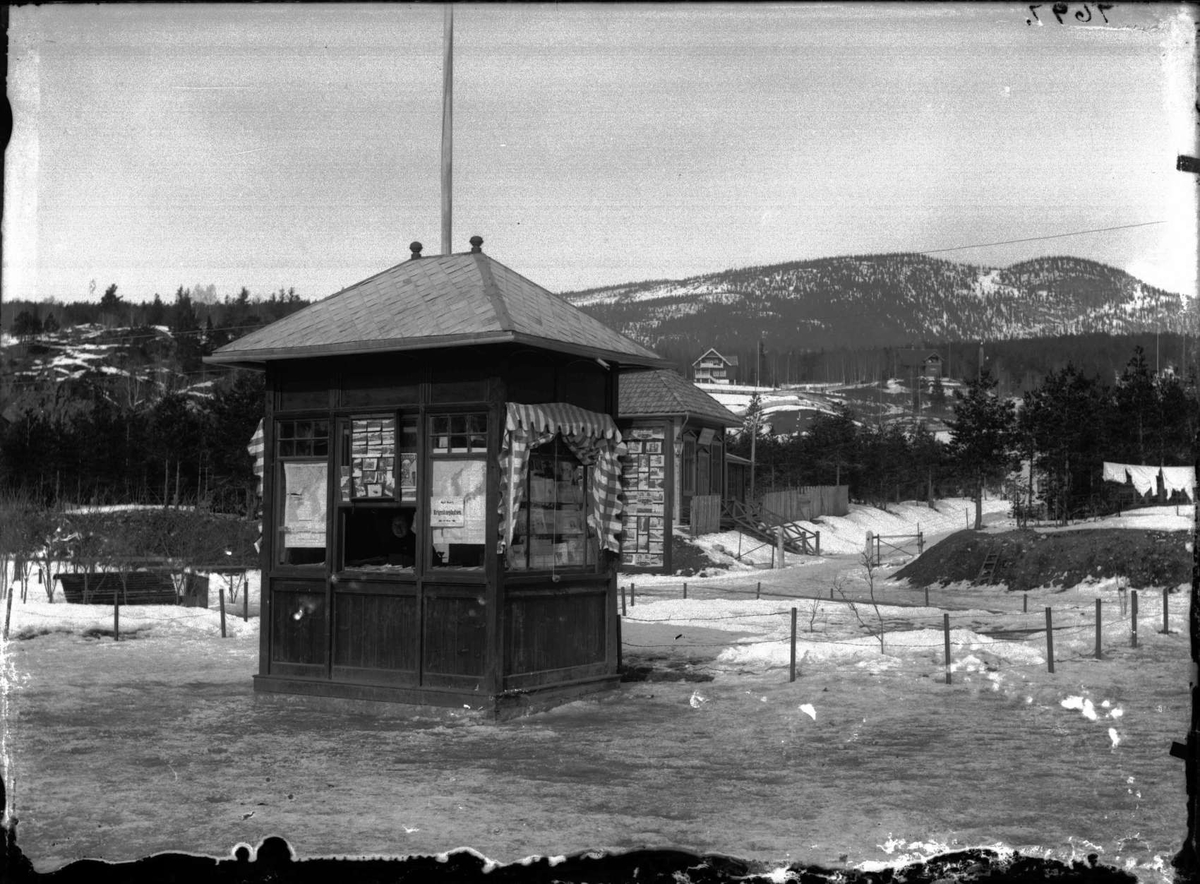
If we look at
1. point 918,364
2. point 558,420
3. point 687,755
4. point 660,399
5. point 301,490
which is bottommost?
point 687,755

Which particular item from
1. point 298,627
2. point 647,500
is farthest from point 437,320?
point 647,500

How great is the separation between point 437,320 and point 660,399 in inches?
1160

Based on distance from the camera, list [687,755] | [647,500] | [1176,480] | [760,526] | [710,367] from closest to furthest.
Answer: [687,755], [647,500], [760,526], [1176,480], [710,367]

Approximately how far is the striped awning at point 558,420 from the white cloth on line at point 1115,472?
43.7m

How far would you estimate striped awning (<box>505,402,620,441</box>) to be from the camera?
12.6 metres

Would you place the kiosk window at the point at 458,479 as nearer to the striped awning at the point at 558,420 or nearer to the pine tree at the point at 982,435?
the striped awning at the point at 558,420

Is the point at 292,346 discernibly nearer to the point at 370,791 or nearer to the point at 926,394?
the point at 370,791

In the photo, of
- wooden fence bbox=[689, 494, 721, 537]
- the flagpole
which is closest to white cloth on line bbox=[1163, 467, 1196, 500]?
wooden fence bbox=[689, 494, 721, 537]

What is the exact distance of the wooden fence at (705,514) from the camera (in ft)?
144

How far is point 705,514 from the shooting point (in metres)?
45.1

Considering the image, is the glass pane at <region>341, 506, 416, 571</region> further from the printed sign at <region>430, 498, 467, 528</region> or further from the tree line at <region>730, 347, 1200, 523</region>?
the tree line at <region>730, 347, 1200, 523</region>

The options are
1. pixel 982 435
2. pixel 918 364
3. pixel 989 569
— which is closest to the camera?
pixel 989 569

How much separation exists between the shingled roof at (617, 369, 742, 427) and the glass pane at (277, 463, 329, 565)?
27523 millimetres

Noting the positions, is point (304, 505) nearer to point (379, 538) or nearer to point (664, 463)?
point (379, 538)
